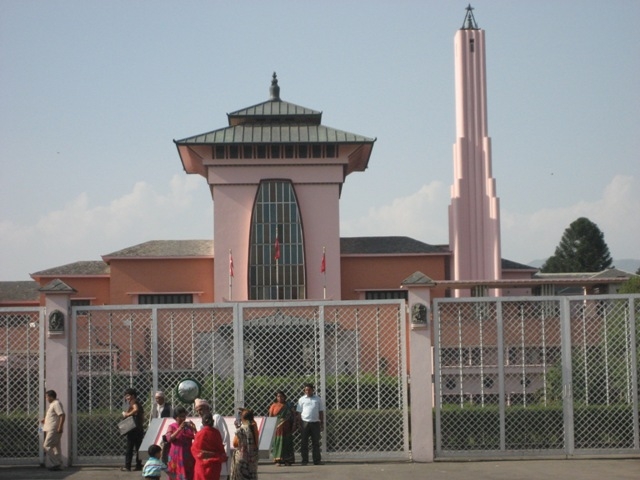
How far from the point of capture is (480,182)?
47938 millimetres

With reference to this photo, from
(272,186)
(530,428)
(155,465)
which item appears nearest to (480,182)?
(272,186)

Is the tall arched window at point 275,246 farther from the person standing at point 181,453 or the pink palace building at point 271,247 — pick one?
the person standing at point 181,453

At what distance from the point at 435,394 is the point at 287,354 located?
7.36 ft

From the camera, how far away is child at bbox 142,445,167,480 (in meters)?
12.1

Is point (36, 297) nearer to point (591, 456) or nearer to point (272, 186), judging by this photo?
point (272, 186)

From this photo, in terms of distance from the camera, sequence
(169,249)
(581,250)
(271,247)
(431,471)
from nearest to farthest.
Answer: (431,471) → (271,247) → (169,249) → (581,250)

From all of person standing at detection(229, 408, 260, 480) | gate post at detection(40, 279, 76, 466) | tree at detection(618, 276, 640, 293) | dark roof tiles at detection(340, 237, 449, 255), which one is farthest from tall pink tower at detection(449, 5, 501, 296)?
person standing at detection(229, 408, 260, 480)

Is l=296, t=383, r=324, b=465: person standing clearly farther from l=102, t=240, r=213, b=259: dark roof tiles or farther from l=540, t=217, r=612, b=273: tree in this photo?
l=540, t=217, r=612, b=273: tree

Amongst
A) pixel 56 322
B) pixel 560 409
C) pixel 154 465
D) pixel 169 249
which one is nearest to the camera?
pixel 154 465

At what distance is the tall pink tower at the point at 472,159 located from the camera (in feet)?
154

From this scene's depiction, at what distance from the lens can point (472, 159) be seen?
157ft

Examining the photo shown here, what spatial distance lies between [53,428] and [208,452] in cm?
507

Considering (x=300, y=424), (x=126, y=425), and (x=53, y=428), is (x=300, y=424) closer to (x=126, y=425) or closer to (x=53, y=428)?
(x=126, y=425)

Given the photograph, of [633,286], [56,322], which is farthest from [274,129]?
[56,322]
